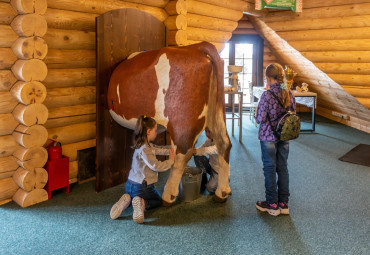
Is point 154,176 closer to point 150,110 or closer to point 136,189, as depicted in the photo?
point 136,189

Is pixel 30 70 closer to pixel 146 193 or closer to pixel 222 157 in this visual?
pixel 146 193

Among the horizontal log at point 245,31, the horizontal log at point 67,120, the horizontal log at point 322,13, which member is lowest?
the horizontal log at point 67,120

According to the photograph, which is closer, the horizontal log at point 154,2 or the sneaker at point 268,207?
the sneaker at point 268,207

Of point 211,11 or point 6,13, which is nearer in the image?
point 6,13

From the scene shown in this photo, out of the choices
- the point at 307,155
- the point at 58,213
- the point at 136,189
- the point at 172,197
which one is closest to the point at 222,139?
the point at 172,197

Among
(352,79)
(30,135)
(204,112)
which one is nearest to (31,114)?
(30,135)

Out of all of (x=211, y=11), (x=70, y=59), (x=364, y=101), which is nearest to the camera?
(x=70, y=59)

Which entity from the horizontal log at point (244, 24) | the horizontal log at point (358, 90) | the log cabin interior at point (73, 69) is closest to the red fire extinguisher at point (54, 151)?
the log cabin interior at point (73, 69)

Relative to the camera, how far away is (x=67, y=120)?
4.10 m

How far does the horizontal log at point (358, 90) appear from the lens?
6.57m

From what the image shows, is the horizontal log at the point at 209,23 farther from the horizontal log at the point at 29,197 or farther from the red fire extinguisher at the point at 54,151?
the horizontal log at the point at 29,197

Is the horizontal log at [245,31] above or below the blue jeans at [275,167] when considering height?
above

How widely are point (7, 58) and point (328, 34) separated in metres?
5.55

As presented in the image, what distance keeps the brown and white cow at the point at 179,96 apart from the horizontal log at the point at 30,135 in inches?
33.6
